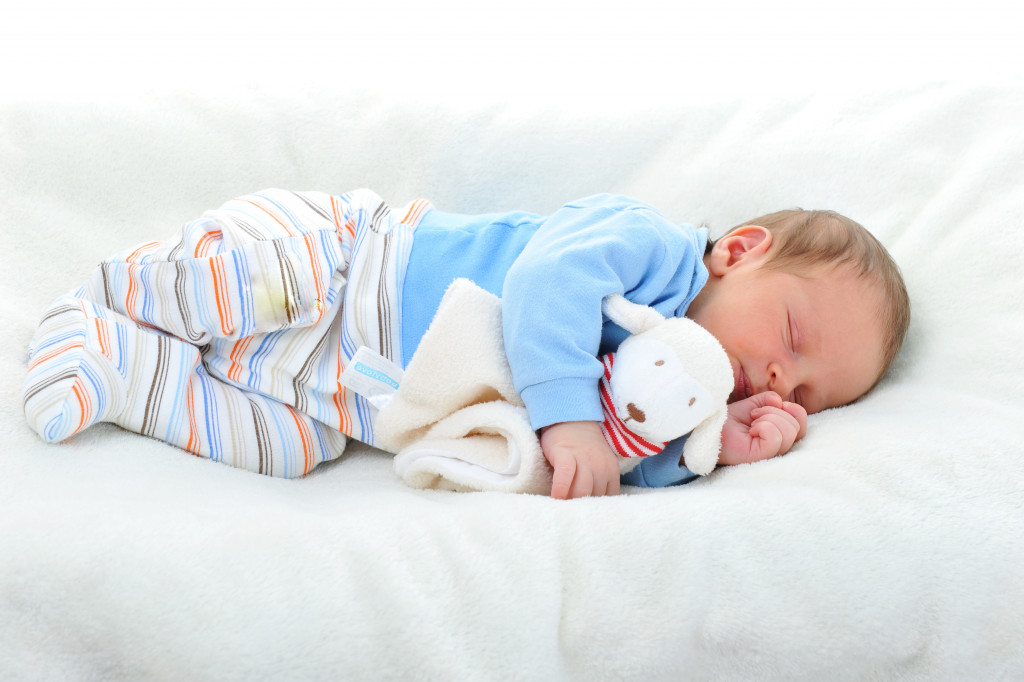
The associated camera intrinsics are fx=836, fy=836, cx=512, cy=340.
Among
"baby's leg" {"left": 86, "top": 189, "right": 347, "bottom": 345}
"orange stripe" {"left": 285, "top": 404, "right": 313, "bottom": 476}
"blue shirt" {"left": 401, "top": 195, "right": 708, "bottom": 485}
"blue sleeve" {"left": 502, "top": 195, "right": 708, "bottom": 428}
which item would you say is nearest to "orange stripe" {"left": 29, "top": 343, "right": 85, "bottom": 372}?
"baby's leg" {"left": 86, "top": 189, "right": 347, "bottom": 345}

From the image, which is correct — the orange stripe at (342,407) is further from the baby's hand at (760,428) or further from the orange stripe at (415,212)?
the baby's hand at (760,428)

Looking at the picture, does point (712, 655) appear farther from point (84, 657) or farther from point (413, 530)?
point (84, 657)

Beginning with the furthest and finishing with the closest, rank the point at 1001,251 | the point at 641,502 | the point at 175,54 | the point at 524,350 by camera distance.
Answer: the point at 175,54 → the point at 1001,251 → the point at 524,350 → the point at 641,502

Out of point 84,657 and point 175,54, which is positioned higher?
point 175,54

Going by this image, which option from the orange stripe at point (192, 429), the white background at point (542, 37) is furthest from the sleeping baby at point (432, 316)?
the white background at point (542, 37)

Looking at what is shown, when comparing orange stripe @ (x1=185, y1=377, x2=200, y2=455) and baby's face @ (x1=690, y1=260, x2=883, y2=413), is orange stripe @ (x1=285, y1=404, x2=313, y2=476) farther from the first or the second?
baby's face @ (x1=690, y1=260, x2=883, y2=413)

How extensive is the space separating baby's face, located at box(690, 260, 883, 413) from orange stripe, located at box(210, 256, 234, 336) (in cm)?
62

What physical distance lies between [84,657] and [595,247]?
25.8 inches

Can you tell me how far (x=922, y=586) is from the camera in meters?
0.73

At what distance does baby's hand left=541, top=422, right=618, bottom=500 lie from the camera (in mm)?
894

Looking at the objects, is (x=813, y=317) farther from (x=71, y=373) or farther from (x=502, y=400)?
(x=71, y=373)

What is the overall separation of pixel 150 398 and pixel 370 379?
0.84 ft

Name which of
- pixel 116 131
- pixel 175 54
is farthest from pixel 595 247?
pixel 175 54

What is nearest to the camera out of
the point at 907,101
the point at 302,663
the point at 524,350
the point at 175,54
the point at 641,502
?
the point at 302,663
